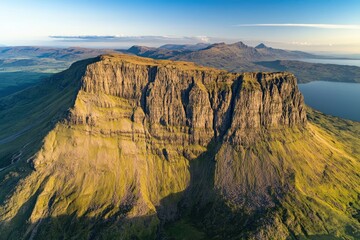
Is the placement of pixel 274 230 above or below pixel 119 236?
above

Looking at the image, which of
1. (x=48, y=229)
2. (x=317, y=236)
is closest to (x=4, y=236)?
(x=48, y=229)

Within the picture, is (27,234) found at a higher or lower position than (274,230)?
lower

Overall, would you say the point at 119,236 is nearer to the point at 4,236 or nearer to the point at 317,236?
the point at 4,236

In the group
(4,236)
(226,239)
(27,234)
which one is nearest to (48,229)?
(27,234)

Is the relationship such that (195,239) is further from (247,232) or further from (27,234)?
(27,234)

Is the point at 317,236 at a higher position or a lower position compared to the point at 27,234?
higher

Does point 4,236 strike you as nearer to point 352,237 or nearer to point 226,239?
point 226,239

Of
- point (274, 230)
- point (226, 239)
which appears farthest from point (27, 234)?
point (274, 230)
